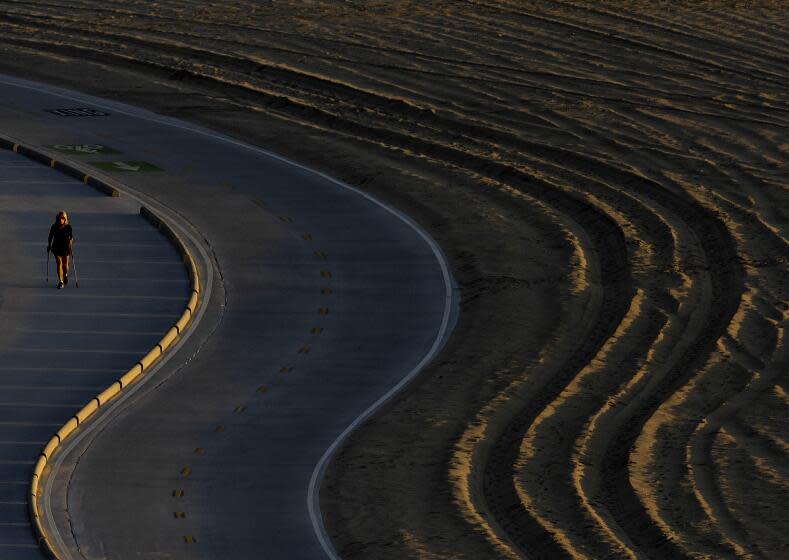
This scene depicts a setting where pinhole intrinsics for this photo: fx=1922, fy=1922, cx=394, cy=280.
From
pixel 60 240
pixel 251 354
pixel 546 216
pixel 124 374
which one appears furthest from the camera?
pixel 546 216

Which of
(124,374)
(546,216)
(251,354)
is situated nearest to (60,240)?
(251,354)

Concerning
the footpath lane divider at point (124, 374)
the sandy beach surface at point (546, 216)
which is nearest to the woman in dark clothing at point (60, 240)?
the footpath lane divider at point (124, 374)

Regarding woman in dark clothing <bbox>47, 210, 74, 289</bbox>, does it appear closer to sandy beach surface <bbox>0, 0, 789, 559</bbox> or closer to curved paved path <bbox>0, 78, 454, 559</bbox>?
curved paved path <bbox>0, 78, 454, 559</bbox>

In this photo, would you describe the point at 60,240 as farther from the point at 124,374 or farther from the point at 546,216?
the point at 546,216

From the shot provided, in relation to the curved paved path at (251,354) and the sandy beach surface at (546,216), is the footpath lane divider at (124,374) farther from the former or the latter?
the sandy beach surface at (546,216)

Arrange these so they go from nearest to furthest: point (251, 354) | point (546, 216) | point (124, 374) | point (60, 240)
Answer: point (124, 374), point (251, 354), point (60, 240), point (546, 216)

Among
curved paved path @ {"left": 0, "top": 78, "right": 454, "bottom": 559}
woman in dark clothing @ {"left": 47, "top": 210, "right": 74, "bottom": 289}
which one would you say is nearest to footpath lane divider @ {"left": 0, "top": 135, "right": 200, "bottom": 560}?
curved paved path @ {"left": 0, "top": 78, "right": 454, "bottom": 559}
